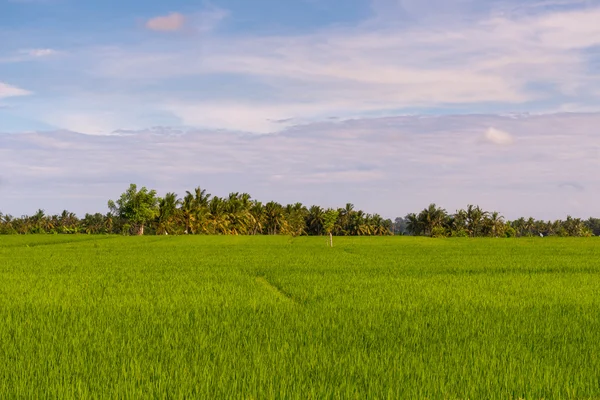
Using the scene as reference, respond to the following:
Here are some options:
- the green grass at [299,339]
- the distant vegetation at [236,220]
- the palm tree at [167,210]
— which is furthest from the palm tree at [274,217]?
the green grass at [299,339]

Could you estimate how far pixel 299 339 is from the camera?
25.2 feet

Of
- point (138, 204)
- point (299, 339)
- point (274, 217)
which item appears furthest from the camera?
point (274, 217)

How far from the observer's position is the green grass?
5559mm

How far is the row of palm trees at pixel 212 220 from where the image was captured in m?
74.2

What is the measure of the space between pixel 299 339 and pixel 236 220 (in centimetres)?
7316

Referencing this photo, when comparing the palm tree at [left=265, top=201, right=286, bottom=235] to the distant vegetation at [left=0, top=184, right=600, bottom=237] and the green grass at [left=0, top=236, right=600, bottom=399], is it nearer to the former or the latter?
the distant vegetation at [left=0, top=184, right=600, bottom=237]

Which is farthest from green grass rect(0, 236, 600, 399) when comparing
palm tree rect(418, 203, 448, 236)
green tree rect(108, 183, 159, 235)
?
palm tree rect(418, 203, 448, 236)

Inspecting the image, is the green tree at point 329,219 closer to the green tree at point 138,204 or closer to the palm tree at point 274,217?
the palm tree at point 274,217

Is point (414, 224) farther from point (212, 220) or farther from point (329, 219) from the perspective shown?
point (212, 220)

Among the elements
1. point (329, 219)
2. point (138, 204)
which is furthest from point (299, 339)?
point (329, 219)

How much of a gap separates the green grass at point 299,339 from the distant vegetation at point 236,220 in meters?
58.8

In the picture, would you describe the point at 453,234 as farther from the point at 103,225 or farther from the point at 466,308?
the point at 466,308

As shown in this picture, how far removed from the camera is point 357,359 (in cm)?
651

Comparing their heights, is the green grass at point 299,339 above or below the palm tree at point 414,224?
below
